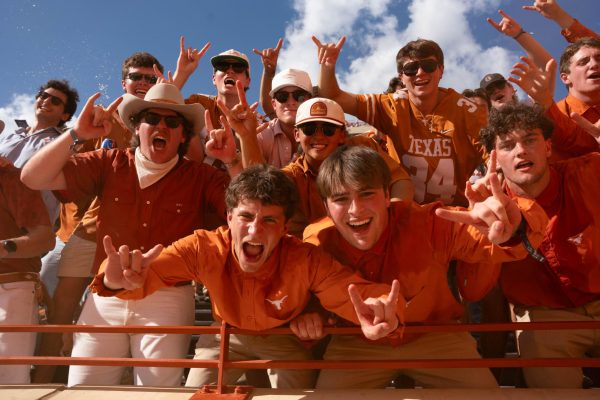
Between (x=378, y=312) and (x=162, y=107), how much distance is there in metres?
2.42

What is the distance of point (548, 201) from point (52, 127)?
4.92m

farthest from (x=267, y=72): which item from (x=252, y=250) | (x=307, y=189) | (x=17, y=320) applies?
(x=17, y=320)

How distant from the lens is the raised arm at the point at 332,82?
428cm

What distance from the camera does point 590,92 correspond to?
4.11 metres

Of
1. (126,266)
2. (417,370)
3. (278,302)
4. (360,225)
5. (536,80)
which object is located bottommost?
(417,370)

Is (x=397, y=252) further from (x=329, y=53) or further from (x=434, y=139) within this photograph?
(x=329, y=53)

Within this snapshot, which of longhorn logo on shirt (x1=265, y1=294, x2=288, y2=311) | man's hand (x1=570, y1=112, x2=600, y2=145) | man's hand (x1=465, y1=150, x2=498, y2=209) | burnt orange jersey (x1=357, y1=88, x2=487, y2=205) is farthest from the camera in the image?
burnt orange jersey (x1=357, y1=88, x2=487, y2=205)

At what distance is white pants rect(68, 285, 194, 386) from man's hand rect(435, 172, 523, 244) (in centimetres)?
207

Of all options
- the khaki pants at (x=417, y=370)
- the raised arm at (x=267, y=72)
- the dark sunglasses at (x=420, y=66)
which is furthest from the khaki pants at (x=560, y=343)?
the raised arm at (x=267, y=72)

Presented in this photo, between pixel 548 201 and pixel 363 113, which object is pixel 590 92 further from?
Answer: pixel 363 113

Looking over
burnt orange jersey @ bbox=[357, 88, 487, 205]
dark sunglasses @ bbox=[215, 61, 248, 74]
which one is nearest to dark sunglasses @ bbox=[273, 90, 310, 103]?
burnt orange jersey @ bbox=[357, 88, 487, 205]

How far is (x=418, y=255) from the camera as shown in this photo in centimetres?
292

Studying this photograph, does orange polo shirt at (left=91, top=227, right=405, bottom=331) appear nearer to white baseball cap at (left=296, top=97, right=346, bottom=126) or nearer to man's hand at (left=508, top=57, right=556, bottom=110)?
white baseball cap at (left=296, top=97, right=346, bottom=126)

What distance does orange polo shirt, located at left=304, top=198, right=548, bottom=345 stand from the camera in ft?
9.50
